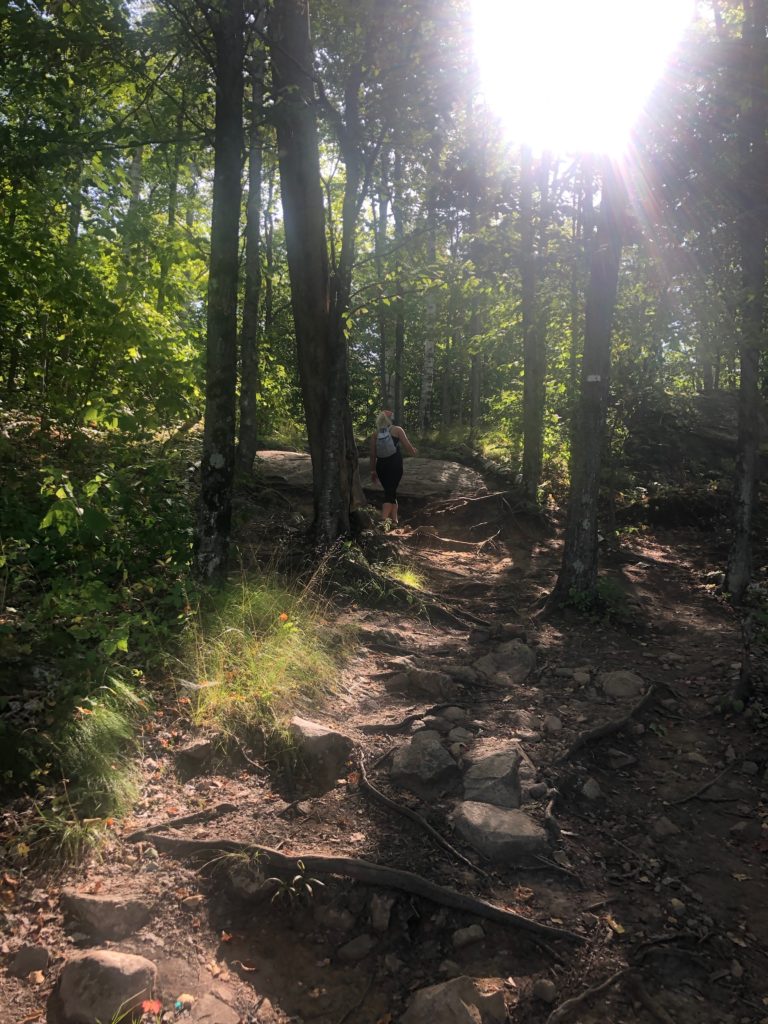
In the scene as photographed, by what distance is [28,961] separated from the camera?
2.73 metres

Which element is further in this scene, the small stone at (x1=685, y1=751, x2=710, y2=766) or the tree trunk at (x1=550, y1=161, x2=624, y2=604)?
the tree trunk at (x1=550, y1=161, x2=624, y2=604)

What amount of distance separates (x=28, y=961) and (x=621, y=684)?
15.3 feet

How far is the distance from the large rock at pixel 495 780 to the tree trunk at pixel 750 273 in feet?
17.9

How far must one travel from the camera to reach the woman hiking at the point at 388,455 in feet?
33.7

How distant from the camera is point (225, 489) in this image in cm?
612

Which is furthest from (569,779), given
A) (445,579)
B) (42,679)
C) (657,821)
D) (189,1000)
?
(445,579)

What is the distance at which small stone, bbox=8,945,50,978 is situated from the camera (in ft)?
8.84

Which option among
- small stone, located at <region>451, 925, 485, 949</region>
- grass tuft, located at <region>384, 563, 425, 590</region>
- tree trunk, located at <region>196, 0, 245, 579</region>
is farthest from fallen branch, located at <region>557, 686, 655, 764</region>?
tree trunk, located at <region>196, 0, 245, 579</region>

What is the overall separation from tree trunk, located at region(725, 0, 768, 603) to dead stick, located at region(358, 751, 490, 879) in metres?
6.13

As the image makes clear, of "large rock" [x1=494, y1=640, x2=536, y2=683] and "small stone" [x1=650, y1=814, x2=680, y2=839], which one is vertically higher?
"large rock" [x1=494, y1=640, x2=536, y2=683]

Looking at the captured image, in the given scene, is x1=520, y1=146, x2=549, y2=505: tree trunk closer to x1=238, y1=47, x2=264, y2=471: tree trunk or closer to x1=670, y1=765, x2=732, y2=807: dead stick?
x1=238, y1=47, x2=264, y2=471: tree trunk

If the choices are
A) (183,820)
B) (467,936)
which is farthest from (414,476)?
(467,936)

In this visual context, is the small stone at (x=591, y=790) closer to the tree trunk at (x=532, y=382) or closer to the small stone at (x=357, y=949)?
the small stone at (x=357, y=949)

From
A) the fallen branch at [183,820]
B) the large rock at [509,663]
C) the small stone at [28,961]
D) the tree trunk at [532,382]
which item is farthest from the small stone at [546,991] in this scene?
the tree trunk at [532,382]
